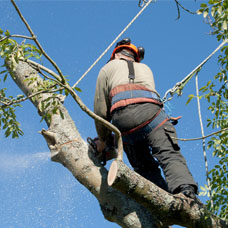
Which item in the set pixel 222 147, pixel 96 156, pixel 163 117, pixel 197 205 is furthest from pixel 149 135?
pixel 222 147

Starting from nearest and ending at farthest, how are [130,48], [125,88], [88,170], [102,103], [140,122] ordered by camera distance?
[88,170]
[140,122]
[125,88]
[102,103]
[130,48]

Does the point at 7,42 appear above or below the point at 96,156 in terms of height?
above

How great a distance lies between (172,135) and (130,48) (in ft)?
4.20

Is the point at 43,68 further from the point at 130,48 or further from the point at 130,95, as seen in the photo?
the point at 130,48

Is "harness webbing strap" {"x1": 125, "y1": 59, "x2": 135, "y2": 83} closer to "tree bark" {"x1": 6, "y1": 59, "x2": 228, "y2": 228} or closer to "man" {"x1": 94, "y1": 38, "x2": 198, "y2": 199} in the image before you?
"man" {"x1": 94, "y1": 38, "x2": 198, "y2": 199}

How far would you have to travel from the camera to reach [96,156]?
13.0ft

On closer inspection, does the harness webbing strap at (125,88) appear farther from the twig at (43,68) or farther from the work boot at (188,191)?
the work boot at (188,191)

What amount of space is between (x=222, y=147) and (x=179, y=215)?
1.32 metres

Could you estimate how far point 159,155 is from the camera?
12.5ft

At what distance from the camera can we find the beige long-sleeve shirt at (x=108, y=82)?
165 inches

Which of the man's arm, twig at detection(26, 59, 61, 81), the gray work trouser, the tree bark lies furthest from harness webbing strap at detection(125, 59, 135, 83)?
twig at detection(26, 59, 61, 81)

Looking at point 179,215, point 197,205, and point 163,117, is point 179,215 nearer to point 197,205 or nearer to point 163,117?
point 197,205

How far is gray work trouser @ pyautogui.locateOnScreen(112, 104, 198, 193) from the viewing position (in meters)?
3.63

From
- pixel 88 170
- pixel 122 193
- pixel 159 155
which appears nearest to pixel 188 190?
pixel 159 155
